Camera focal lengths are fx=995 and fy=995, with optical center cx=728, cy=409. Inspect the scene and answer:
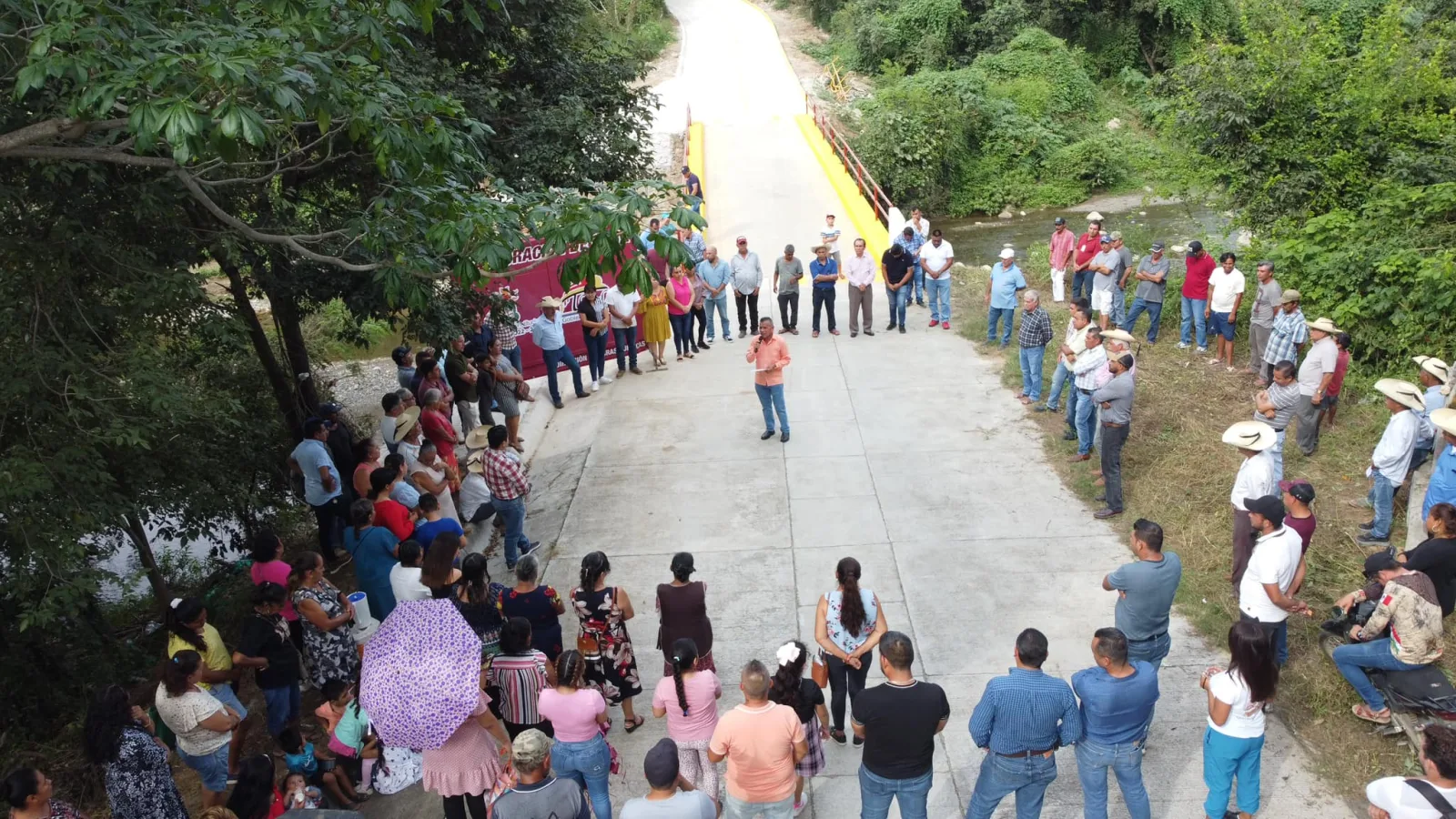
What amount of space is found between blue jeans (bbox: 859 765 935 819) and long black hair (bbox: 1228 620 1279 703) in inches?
61.7

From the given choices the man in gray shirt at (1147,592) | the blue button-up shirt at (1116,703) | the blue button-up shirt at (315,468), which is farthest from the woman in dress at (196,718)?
the man in gray shirt at (1147,592)

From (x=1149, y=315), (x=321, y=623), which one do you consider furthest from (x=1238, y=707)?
(x=1149, y=315)

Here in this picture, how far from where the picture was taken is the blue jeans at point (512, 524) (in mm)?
8109

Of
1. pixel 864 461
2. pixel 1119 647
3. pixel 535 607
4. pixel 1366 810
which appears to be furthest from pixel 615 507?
pixel 1366 810

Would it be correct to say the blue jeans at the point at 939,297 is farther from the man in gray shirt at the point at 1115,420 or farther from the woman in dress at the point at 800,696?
the woman in dress at the point at 800,696

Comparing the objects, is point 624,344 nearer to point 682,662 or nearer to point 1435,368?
point 682,662

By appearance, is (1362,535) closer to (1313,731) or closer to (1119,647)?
(1313,731)

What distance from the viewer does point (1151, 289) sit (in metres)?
12.4

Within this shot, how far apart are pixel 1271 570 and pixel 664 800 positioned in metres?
3.73

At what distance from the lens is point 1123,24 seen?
1256 inches

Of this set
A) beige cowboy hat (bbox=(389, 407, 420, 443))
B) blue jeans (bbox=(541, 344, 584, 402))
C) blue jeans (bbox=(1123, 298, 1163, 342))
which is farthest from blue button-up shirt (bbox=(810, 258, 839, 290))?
beige cowboy hat (bbox=(389, 407, 420, 443))

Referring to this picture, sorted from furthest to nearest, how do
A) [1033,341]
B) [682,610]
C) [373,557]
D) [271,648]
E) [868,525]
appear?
[1033,341], [868,525], [373,557], [271,648], [682,610]

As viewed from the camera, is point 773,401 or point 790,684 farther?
point 773,401

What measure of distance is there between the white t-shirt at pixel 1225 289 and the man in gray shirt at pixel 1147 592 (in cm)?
672
